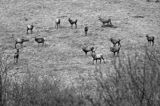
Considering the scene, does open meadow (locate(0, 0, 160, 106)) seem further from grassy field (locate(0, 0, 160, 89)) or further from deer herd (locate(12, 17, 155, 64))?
deer herd (locate(12, 17, 155, 64))

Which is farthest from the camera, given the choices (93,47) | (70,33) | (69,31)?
(69,31)

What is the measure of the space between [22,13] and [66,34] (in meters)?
11.5

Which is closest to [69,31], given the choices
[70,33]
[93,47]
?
[70,33]

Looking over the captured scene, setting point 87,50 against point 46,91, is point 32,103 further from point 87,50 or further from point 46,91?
point 87,50

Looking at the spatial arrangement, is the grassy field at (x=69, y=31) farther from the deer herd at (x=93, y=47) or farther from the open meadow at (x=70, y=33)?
the deer herd at (x=93, y=47)

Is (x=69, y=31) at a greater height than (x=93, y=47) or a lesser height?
greater

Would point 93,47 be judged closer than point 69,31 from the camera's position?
Yes

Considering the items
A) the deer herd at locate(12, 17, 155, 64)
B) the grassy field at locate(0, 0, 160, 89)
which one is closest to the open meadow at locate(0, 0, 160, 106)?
the grassy field at locate(0, 0, 160, 89)

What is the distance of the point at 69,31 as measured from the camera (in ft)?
109

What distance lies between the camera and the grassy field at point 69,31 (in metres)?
22.9

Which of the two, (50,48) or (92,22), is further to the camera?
(92,22)

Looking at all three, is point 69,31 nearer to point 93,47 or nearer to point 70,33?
point 70,33

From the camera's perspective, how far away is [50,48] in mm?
28188

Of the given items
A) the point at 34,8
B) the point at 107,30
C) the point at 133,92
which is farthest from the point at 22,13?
the point at 133,92
